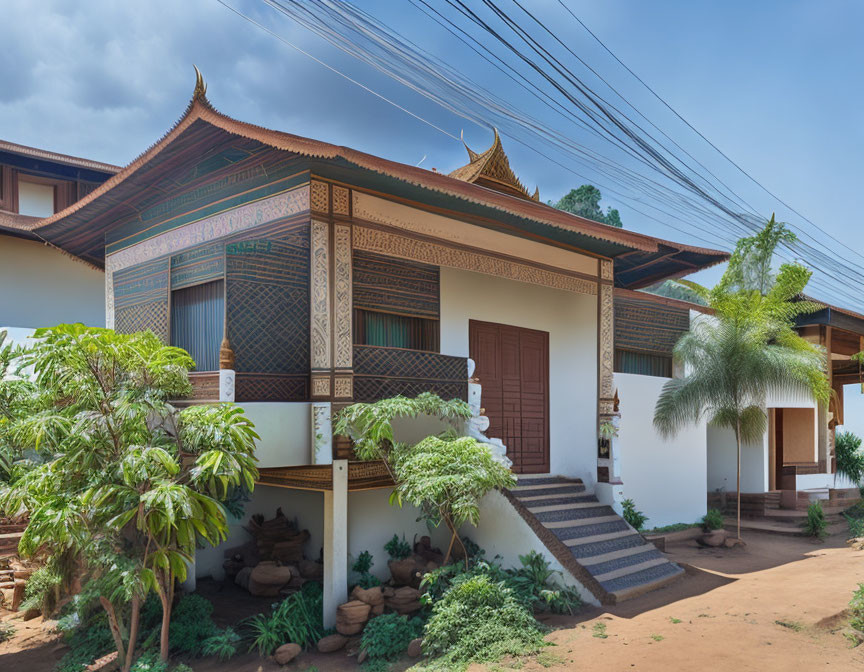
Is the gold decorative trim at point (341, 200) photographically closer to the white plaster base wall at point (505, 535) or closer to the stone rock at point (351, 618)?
the white plaster base wall at point (505, 535)

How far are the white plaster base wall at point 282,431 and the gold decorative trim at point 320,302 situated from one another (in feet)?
1.76

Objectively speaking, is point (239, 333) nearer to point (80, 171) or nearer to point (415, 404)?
point (415, 404)

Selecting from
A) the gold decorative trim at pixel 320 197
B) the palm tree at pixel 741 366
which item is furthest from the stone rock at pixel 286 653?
the palm tree at pixel 741 366

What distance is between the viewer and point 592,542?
27.2ft

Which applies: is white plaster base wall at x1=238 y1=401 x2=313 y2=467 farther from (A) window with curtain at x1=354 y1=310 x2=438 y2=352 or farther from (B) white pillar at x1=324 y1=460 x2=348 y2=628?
(A) window with curtain at x1=354 y1=310 x2=438 y2=352

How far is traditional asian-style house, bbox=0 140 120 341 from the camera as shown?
1212 cm

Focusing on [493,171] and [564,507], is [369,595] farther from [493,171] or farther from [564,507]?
[493,171]

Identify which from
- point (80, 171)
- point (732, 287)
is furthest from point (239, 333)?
point (732, 287)

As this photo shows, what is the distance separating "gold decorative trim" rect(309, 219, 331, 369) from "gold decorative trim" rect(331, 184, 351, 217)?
0.27 meters

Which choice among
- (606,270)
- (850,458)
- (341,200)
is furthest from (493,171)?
(850,458)

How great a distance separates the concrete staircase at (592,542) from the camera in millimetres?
7527

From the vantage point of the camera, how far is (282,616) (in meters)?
7.11

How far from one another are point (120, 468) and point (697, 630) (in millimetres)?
5321

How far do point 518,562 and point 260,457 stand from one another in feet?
10.6
